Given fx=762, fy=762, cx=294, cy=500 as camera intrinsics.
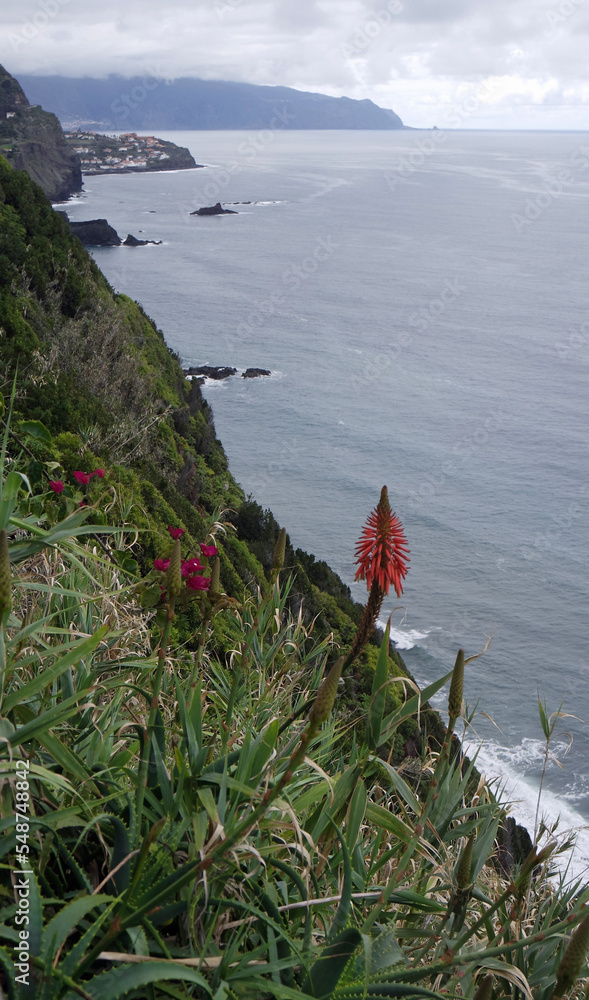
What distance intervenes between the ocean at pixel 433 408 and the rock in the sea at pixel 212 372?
25.3 inches

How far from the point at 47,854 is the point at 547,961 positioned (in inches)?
59.6

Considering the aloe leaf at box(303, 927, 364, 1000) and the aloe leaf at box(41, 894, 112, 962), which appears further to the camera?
the aloe leaf at box(303, 927, 364, 1000)

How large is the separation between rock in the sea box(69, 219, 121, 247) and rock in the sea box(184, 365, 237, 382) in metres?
32.4

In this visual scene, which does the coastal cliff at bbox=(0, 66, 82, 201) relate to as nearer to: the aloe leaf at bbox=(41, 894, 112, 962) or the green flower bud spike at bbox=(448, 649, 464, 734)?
the green flower bud spike at bbox=(448, 649, 464, 734)

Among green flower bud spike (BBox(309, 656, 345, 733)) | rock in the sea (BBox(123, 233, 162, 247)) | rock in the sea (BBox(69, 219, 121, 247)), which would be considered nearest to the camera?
green flower bud spike (BBox(309, 656, 345, 733))

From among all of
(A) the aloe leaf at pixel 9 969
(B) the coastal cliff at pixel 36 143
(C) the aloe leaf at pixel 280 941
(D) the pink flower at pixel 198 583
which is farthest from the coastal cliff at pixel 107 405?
(B) the coastal cliff at pixel 36 143

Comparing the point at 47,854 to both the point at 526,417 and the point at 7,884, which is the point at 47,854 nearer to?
the point at 7,884

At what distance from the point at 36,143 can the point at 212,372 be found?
48603 mm

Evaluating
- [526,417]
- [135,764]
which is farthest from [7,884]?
[526,417]

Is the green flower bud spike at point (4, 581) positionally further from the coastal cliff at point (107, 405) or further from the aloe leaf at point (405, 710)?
the coastal cliff at point (107, 405)

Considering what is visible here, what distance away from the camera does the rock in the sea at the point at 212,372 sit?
45.0m

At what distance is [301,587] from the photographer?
41.3 ft

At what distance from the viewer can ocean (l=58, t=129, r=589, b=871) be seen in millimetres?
24453

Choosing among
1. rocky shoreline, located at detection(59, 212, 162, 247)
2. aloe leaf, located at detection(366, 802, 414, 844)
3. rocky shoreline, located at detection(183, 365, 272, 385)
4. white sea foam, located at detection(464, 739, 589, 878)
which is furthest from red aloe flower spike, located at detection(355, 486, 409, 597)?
rocky shoreline, located at detection(59, 212, 162, 247)
